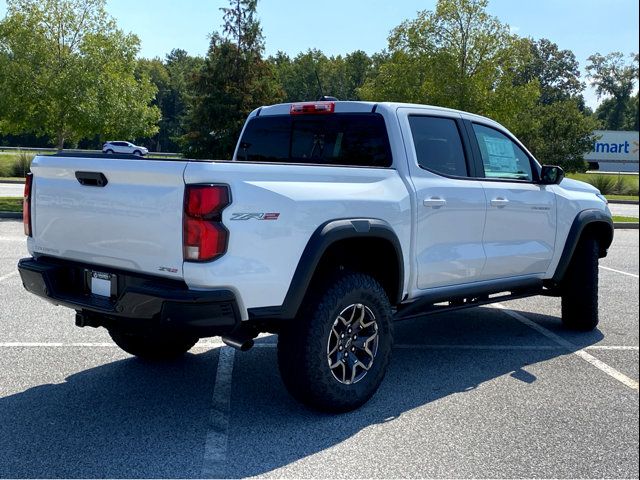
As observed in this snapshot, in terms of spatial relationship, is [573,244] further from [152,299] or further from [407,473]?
[152,299]

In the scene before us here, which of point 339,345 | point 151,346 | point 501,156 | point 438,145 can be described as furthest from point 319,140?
point 151,346

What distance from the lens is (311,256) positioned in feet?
13.3

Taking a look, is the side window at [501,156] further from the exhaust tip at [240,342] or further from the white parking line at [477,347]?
the exhaust tip at [240,342]

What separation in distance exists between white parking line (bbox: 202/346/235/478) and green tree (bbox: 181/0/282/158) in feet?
100

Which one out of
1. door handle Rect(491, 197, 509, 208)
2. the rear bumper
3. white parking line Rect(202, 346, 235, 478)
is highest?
door handle Rect(491, 197, 509, 208)

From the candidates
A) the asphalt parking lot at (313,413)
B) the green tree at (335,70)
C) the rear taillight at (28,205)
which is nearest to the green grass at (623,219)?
the asphalt parking lot at (313,413)

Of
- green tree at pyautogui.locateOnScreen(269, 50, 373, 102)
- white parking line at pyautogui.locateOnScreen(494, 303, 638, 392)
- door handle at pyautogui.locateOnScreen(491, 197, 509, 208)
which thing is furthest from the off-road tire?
green tree at pyautogui.locateOnScreen(269, 50, 373, 102)

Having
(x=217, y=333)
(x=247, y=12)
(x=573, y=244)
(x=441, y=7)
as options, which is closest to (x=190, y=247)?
(x=217, y=333)

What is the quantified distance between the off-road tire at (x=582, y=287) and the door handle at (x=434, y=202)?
7.21 ft

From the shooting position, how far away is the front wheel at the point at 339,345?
4.20 m

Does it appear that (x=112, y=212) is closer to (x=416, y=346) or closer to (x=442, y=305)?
(x=442, y=305)

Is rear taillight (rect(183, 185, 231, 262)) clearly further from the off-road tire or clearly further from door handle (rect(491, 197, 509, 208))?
the off-road tire

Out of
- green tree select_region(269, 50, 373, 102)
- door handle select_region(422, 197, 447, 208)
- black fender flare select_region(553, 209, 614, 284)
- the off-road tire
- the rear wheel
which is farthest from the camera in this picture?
green tree select_region(269, 50, 373, 102)

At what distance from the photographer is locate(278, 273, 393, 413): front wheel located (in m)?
4.20
